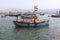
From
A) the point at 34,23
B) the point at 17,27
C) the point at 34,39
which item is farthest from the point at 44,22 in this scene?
the point at 34,39

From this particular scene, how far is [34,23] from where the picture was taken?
119 feet

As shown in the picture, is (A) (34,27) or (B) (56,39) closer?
(B) (56,39)

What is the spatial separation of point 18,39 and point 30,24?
13.5 metres

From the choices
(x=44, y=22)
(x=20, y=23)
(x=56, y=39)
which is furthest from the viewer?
(x=44, y=22)

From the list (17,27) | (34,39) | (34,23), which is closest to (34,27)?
(34,23)

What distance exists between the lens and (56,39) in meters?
21.6

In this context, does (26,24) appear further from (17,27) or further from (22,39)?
(22,39)

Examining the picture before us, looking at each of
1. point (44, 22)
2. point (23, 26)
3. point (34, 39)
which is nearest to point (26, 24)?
point (23, 26)

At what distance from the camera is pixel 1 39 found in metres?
22.8

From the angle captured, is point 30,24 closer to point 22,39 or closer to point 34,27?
point 34,27

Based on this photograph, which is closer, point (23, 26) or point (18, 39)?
point (18, 39)

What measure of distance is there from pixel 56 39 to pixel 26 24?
15.0m

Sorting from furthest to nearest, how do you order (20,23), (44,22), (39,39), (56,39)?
(44,22) < (20,23) < (39,39) < (56,39)

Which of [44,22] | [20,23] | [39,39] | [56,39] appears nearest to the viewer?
[56,39]
